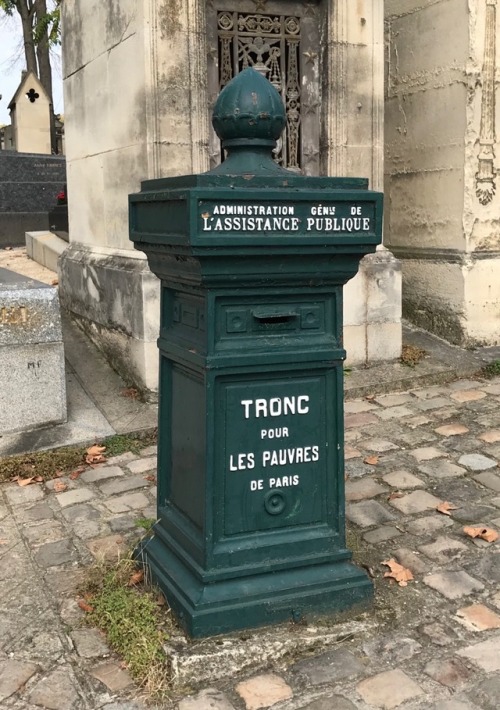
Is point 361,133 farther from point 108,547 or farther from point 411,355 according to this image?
point 108,547

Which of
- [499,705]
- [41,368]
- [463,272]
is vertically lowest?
[499,705]

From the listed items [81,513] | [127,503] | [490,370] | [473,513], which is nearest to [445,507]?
[473,513]

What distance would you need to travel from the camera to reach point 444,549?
3.82 meters

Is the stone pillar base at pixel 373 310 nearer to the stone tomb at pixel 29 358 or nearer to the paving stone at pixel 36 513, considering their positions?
the stone tomb at pixel 29 358

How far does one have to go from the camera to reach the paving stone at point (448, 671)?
2777 millimetres

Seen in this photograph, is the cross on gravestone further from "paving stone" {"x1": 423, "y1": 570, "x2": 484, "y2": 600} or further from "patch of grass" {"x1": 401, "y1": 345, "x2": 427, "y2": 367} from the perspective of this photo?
"paving stone" {"x1": 423, "y1": 570, "x2": 484, "y2": 600}

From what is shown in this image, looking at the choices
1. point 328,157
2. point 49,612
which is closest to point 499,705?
point 49,612

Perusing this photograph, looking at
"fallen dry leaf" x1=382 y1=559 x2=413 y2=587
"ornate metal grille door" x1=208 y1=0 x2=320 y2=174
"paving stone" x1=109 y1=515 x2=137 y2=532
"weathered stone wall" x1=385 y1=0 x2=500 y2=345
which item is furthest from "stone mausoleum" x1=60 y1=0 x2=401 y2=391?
"fallen dry leaf" x1=382 y1=559 x2=413 y2=587

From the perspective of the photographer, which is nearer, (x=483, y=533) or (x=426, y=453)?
(x=483, y=533)

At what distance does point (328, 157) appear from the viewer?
257 inches

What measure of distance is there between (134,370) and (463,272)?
3237 mm

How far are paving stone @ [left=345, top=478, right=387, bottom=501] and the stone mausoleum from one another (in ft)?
6.34

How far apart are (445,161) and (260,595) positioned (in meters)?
5.58

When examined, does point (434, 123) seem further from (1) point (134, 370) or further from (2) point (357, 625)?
(2) point (357, 625)
